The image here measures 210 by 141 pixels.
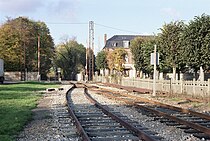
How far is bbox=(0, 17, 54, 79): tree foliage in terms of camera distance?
265 ft

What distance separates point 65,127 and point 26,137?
1.78m

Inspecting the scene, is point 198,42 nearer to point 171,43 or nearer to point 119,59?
point 171,43

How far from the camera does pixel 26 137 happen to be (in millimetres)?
10016

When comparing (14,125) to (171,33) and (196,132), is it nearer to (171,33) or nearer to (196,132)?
(196,132)

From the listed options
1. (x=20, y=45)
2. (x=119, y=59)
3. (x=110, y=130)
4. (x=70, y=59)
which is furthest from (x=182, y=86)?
(x=70, y=59)

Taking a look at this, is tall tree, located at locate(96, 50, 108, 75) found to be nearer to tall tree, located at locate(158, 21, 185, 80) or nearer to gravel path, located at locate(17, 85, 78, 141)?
tall tree, located at locate(158, 21, 185, 80)

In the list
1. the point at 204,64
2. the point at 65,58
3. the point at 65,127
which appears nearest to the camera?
the point at 65,127

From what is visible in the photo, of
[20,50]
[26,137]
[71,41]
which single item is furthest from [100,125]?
[71,41]

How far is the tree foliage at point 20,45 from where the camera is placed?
80.8 m

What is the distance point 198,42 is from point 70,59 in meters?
82.6

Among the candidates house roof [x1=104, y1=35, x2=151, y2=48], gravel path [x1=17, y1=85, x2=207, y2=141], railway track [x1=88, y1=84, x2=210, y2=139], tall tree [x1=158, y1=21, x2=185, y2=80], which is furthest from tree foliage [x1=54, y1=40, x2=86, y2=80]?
gravel path [x1=17, y1=85, x2=207, y2=141]

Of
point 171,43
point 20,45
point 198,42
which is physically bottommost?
point 198,42

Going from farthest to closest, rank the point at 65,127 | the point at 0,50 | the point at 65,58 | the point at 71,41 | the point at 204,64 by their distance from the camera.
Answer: the point at 71,41 → the point at 65,58 → the point at 0,50 → the point at 204,64 → the point at 65,127

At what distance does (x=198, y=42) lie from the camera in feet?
94.9
